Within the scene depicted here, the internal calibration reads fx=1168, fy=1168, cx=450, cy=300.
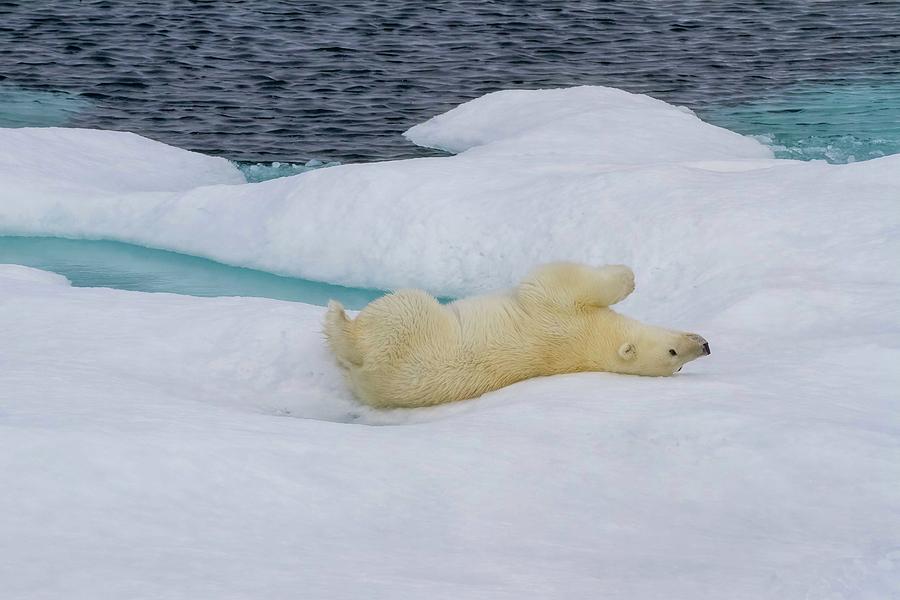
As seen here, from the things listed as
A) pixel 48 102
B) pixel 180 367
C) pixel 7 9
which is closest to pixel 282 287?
pixel 180 367

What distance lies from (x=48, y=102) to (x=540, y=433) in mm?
10784

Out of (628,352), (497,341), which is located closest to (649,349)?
(628,352)

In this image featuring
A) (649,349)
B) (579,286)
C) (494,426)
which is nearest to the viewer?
(494,426)

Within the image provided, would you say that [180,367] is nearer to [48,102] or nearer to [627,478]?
[627,478]

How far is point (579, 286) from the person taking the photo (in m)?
4.70

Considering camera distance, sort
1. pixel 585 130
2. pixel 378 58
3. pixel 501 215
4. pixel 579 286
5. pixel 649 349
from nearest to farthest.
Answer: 1. pixel 649 349
2. pixel 579 286
3. pixel 501 215
4. pixel 585 130
5. pixel 378 58

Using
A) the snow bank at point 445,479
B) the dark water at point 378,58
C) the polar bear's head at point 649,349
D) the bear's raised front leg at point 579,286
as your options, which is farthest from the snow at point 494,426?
the dark water at point 378,58

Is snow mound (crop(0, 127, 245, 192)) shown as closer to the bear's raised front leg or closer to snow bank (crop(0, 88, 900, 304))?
snow bank (crop(0, 88, 900, 304))

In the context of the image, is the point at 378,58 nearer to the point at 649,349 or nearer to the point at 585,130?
the point at 585,130

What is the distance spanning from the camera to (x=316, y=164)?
11.1 meters

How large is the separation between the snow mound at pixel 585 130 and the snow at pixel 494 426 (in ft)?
4.90

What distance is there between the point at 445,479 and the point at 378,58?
12914mm

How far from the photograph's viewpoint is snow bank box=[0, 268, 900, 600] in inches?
109

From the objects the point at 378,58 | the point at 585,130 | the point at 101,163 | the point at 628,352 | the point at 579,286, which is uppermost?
the point at 579,286
